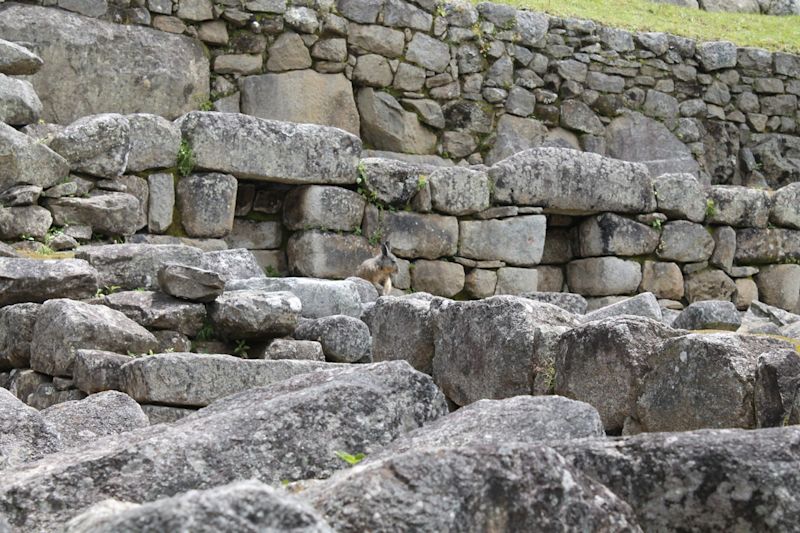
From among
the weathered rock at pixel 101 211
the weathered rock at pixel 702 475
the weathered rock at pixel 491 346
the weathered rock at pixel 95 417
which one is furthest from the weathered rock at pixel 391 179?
the weathered rock at pixel 702 475

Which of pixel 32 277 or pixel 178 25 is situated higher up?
A: pixel 178 25

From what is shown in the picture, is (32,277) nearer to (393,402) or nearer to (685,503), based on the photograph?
(393,402)

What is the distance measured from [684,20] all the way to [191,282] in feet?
48.4

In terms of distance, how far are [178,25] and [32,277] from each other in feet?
22.8

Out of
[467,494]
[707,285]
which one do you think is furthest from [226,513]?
[707,285]

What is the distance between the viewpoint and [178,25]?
563 inches

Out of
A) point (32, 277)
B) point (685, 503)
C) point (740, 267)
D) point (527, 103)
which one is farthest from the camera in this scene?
point (527, 103)

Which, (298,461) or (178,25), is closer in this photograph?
(298,461)

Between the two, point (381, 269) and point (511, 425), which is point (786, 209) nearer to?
point (381, 269)

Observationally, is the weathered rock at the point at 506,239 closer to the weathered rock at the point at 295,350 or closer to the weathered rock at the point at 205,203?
the weathered rock at the point at 205,203

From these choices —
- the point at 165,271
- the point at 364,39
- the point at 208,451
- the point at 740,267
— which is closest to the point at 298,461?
the point at 208,451

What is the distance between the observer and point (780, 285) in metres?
13.8

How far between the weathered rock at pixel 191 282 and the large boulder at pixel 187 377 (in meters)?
1.07

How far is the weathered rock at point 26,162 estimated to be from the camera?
9.55 m
